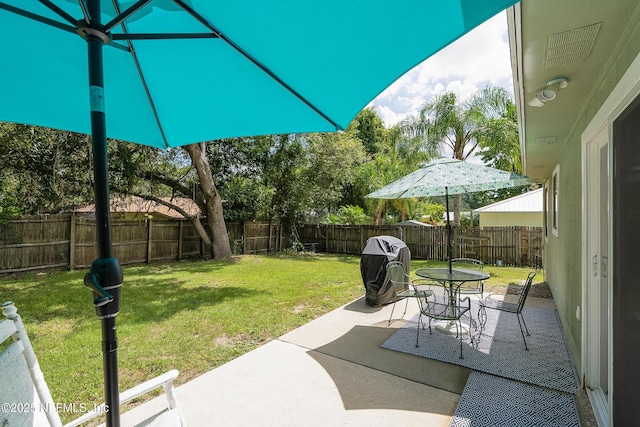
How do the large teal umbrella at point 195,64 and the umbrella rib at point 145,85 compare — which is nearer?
the large teal umbrella at point 195,64

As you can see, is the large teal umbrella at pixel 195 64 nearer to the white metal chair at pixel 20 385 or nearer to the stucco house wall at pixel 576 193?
the white metal chair at pixel 20 385

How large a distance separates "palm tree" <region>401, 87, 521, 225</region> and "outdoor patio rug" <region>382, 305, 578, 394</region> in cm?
893

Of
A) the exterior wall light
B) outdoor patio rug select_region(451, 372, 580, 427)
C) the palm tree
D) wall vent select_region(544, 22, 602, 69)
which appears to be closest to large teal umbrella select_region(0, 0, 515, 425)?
wall vent select_region(544, 22, 602, 69)

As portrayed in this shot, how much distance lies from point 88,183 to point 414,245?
11.1 metres

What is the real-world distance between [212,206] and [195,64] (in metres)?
10.2

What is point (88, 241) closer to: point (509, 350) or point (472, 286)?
point (472, 286)

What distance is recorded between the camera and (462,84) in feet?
43.5

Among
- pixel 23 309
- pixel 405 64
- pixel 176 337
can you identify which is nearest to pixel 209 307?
pixel 176 337

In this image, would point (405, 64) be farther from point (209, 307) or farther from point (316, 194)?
point (316, 194)

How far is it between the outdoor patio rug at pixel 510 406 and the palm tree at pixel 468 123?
1056 centimetres

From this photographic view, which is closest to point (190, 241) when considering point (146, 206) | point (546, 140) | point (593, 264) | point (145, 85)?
point (146, 206)

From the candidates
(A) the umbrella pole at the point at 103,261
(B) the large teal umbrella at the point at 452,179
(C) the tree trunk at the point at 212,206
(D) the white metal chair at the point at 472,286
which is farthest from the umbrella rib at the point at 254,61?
(C) the tree trunk at the point at 212,206

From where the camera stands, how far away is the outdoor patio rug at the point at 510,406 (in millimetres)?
2422

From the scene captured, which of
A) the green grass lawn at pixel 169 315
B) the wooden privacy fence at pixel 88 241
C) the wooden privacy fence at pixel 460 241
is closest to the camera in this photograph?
the green grass lawn at pixel 169 315
